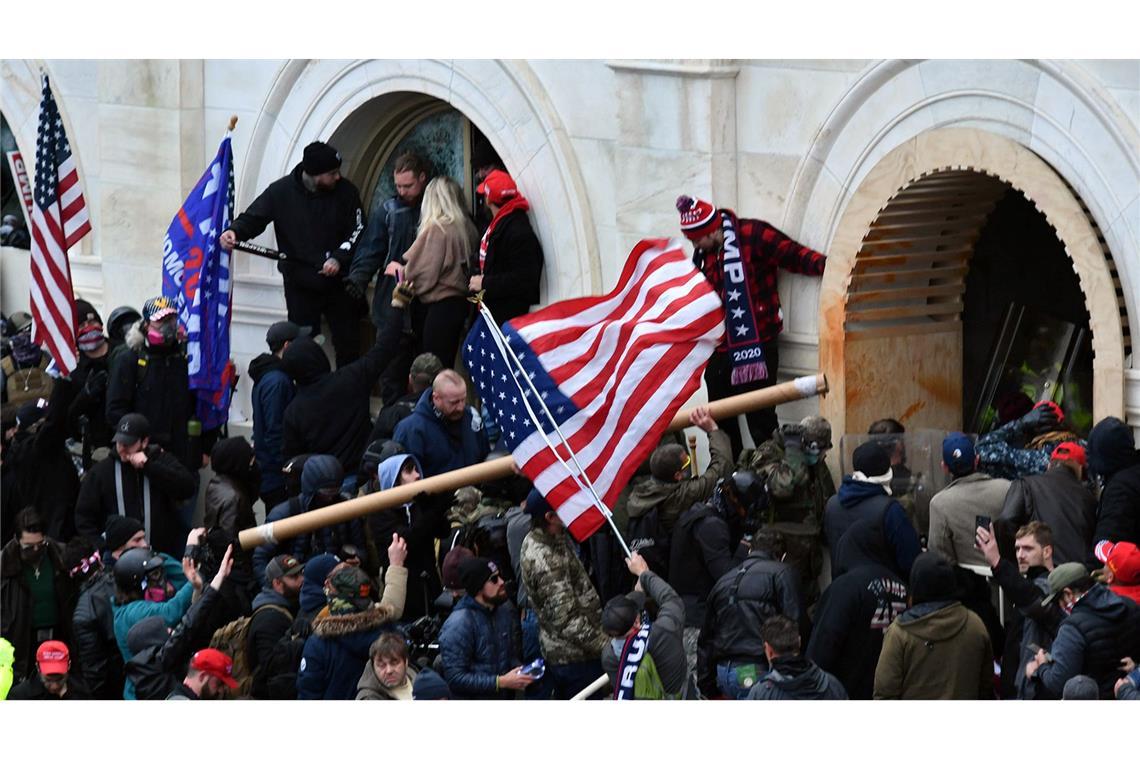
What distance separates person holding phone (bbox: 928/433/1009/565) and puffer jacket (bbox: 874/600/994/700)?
125cm

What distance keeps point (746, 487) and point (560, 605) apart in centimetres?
164

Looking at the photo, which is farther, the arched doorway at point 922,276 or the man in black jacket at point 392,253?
the man in black jacket at point 392,253

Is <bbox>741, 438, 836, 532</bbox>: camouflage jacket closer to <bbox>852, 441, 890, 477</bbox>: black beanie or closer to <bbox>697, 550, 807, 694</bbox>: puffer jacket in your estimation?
<bbox>852, 441, 890, 477</bbox>: black beanie

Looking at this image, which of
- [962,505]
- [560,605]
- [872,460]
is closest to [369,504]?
[560,605]

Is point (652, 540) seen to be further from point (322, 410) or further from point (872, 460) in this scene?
point (322, 410)

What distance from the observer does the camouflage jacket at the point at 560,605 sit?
1271cm

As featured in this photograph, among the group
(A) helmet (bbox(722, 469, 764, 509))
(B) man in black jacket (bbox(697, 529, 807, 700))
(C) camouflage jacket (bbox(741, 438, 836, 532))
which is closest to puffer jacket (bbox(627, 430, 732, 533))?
(A) helmet (bbox(722, 469, 764, 509))

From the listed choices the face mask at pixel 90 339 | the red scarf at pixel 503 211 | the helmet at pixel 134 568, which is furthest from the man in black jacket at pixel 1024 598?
the face mask at pixel 90 339

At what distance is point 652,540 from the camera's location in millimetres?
13766

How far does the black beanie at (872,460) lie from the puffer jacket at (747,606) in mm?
927

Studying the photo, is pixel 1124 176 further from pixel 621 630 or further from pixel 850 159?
pixel 621 630

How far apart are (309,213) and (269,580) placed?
16.8 feet

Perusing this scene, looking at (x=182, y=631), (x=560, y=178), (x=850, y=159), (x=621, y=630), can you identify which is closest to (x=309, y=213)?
(x=560, y=178)

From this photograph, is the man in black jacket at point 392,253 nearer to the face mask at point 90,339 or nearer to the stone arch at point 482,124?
the stone arch at point 482,124
